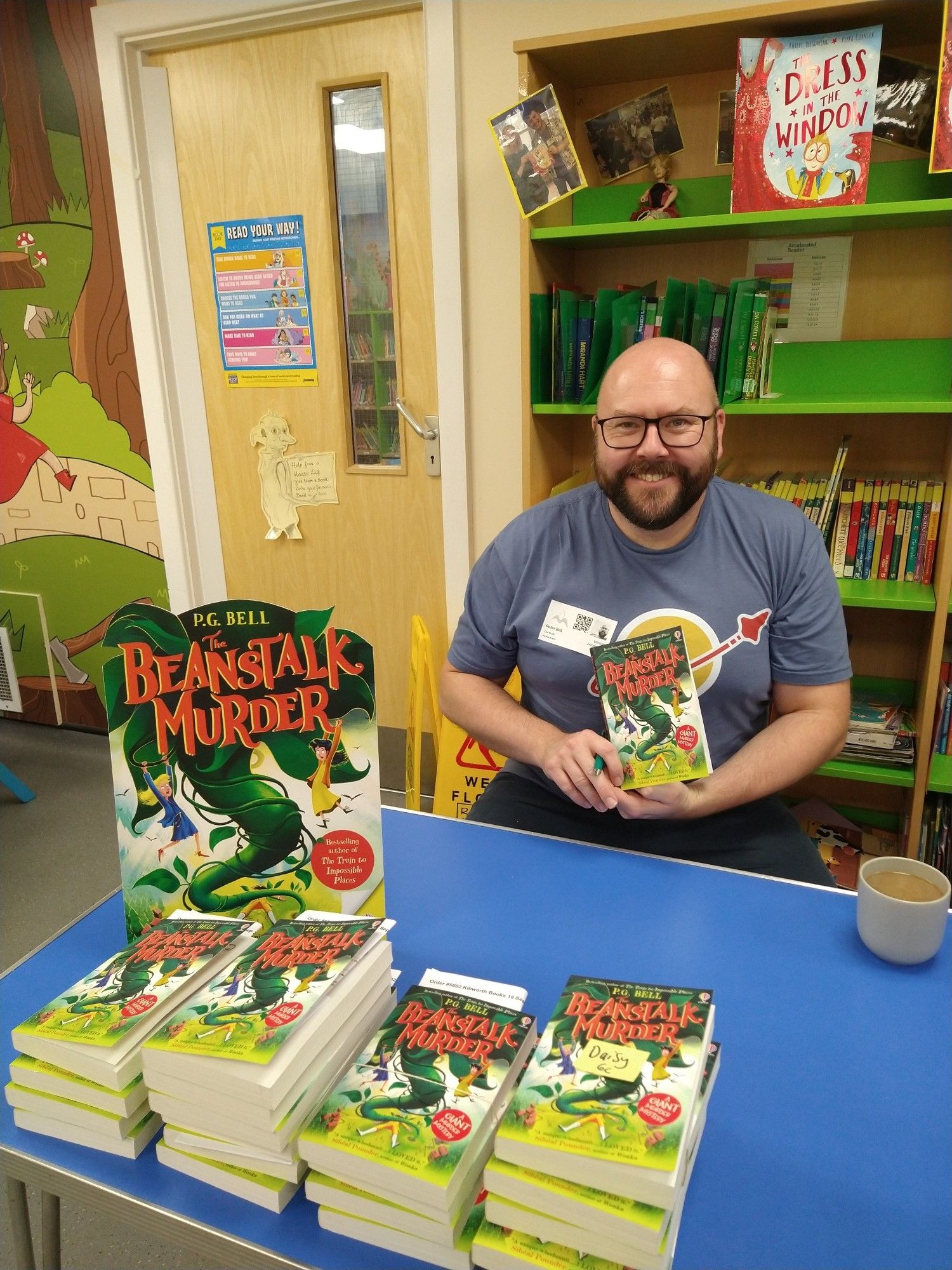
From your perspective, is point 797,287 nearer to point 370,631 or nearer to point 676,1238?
point 370,631

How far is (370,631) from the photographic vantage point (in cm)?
299

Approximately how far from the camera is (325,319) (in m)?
2.72

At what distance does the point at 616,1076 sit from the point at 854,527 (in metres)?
1.73

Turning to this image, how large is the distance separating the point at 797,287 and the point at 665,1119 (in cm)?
206

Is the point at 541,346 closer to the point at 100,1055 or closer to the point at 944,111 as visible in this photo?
the point at 944,111

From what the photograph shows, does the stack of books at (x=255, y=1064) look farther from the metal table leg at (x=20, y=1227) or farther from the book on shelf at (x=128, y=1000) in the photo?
the metal table leg at (x=20, y=1227)

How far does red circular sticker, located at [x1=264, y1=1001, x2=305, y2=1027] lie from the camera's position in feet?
2.36

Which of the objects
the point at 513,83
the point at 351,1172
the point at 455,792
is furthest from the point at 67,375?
the point at 351,1172

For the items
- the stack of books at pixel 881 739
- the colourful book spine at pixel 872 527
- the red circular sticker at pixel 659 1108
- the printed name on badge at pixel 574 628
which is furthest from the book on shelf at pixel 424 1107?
the colourful book spine at pixel 872 527

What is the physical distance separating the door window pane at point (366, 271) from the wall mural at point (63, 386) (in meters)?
0.85

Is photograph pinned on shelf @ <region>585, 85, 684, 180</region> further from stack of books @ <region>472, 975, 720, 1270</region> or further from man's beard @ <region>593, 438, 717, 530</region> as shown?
stack of books @ <region>472, 975, 720, 1270</region>

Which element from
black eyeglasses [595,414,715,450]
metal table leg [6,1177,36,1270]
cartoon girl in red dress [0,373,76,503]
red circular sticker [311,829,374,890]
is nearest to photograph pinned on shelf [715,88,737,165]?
black eyeglasses [595,414,715,450]

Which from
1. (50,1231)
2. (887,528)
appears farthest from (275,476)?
(50,1231)

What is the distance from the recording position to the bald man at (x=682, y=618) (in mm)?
1453
